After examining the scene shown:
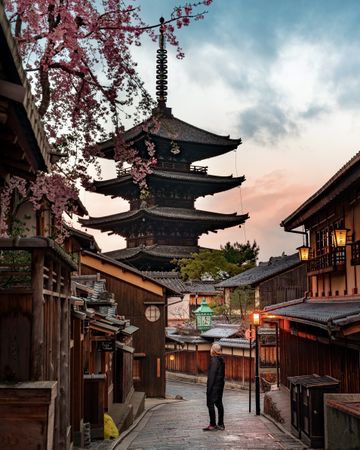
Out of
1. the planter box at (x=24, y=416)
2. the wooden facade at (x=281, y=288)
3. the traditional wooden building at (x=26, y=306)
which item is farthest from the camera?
the wooden facade at (x=281, y=288)

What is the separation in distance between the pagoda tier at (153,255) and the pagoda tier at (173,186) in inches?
153

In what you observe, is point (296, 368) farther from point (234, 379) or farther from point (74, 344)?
point (234, 379)

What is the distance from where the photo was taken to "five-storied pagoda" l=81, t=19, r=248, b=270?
174ft

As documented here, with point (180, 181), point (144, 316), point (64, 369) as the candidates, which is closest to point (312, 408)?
point (64, 369)

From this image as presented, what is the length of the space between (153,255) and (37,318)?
44771 millimetres

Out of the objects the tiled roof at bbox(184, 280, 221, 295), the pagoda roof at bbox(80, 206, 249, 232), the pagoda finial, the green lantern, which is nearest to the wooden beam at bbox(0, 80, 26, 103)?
the green lantern

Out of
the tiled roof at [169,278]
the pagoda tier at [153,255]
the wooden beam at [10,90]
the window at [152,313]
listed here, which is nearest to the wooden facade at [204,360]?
the tiled roof at [169,278]

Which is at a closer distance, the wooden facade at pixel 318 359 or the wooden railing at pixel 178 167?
the wooden facade at pixel 318 359

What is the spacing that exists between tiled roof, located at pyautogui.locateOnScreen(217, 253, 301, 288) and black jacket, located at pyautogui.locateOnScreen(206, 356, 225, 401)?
35.2 meters

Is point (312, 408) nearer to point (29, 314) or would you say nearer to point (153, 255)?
point (29, 314)

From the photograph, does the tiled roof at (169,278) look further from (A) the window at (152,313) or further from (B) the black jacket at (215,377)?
(B) the black jacket at (215,377)

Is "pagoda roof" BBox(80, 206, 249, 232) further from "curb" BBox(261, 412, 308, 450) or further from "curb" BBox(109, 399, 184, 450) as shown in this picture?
"curb" BBox(261, 412, 308, 450)

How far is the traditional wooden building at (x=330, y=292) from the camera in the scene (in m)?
13.3

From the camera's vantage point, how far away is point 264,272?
50.9m
